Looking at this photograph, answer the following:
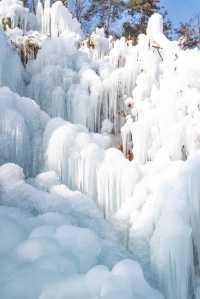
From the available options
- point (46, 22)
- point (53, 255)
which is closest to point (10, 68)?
point (46, 22)

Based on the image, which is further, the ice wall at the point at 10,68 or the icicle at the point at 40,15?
the icicle at the point at 40,15

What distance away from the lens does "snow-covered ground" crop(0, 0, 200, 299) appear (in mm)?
5375

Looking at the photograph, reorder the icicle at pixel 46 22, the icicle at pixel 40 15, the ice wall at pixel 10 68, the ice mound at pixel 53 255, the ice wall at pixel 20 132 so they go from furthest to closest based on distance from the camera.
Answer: the icicle at pixel 40 15 < the icicle at pixel 46 22 < the ice wall at pixel 10 68 < the ice wall at pixel 20 132 < the ice mound at pixel 53 255

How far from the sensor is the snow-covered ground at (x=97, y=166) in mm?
5375

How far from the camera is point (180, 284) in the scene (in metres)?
6.16

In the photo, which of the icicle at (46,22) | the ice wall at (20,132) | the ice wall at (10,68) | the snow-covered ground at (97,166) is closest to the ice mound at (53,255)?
the snow-covered ground at (97,166)

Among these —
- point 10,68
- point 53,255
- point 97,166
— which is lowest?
point 53,255

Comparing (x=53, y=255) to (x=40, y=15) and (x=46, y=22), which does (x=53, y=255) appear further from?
(x=40, y=15)

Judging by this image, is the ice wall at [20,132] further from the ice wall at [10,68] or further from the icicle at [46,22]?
the icicle at [46,22]

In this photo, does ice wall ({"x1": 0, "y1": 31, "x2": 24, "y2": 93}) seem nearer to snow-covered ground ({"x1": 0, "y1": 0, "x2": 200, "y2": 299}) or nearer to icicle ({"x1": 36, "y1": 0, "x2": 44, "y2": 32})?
snow-covered ground ({"x1": 0, "y1": 0, "x2": 200, "y2": 299})

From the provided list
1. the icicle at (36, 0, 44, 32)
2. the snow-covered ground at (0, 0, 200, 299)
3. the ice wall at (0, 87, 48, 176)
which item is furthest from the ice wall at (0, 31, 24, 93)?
the icicle at (36, 0, 44, 32)

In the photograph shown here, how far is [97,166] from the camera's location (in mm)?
7781

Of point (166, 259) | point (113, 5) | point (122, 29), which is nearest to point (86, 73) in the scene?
point (166, 259)

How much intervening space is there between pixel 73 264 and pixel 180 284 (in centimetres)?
139
